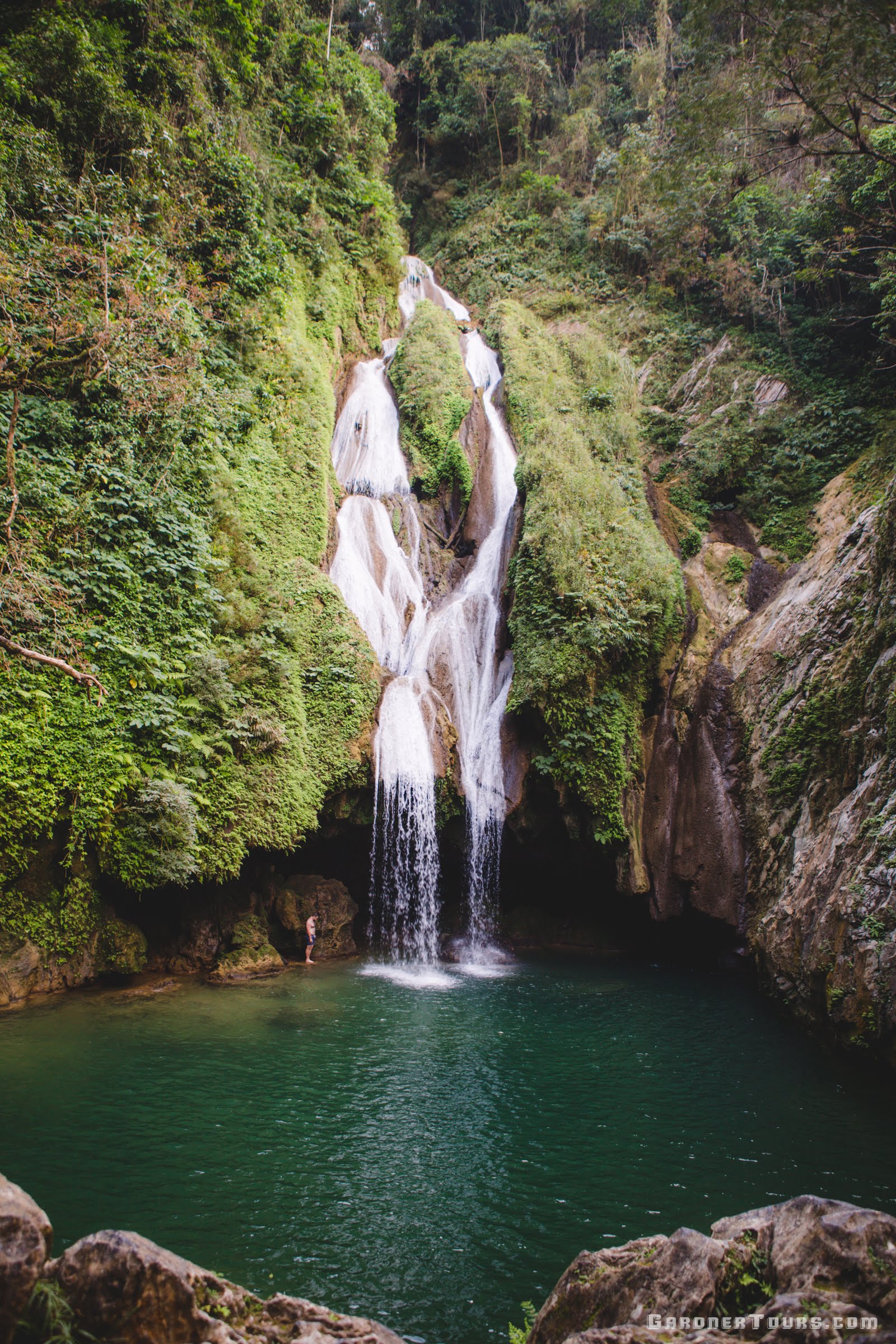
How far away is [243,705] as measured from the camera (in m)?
11.4

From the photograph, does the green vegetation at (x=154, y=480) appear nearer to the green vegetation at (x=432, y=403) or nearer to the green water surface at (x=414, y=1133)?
the green water surface at (x=414, y=1133)

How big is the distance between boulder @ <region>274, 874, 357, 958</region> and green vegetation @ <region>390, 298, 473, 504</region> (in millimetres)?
10885

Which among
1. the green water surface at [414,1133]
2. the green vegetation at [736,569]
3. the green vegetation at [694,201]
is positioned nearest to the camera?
the green water surface at [414,1133]

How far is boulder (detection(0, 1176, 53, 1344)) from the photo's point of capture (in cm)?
256

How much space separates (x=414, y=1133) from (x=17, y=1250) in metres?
4.36

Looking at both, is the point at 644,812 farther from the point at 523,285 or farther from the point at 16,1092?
the point at 523,285

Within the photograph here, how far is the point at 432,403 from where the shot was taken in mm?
19719

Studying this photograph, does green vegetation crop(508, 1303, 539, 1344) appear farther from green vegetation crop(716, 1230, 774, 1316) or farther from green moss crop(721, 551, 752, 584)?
green moss crop(721, 551, 752, 584)

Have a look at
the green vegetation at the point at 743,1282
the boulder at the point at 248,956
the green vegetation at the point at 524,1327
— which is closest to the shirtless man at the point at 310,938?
the boulder at the point at 248,956

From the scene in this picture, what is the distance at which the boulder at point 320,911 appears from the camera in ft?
41.0

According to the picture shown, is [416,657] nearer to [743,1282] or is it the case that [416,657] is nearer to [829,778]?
[829,778]

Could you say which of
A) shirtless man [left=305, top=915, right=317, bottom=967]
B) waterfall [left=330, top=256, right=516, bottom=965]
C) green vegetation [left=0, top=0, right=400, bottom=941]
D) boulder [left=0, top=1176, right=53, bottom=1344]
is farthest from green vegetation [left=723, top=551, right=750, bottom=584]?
boulder [left=0, top=1176, right=53, bottom=1344]

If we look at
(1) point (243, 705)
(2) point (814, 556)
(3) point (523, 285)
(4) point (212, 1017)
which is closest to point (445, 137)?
(3) point (523, 285)

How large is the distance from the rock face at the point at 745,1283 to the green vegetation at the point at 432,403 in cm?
1756
